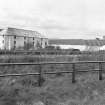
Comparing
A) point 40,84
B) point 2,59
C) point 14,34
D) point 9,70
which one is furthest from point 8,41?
point 40,84

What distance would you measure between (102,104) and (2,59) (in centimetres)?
887

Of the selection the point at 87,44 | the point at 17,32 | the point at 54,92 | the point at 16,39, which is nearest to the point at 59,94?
the point at 54,92

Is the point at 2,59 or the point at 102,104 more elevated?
the point at 2,59

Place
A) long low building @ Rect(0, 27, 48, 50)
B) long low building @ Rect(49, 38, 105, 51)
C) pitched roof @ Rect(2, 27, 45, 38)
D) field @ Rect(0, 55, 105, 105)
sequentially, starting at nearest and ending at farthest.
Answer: field @ Rect(0, 55, 105, 105)
long low building @ Rect(49, 38, 105, 51)
long low building @ Rect(0, 27, 48, 50)
pitched roof @ Rect(2, 27, 45, 38)

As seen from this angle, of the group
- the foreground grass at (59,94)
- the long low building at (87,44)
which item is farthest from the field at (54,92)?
the long low building at (87,44)

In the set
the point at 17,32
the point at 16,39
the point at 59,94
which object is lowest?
the point at 59,94

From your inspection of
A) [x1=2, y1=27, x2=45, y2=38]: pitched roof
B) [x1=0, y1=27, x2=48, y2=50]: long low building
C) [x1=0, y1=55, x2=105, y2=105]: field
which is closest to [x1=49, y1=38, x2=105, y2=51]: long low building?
[x1=0, y1=27, x2=48, y2=50]: long low building

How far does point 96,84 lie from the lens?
507 cm

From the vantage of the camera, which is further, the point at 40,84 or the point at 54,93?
the point at 40,84

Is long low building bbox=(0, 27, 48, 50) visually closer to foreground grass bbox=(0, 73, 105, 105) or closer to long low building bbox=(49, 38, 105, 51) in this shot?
long low building bbox=(49, 38, 105, 51)

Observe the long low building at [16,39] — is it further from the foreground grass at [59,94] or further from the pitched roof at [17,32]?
the foreground grass at [59,94]

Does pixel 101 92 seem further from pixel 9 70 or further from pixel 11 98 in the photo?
pixel 9 70

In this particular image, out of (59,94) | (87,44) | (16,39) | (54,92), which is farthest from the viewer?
(16,39)

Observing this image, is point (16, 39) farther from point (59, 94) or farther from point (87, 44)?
point (59, 94)
